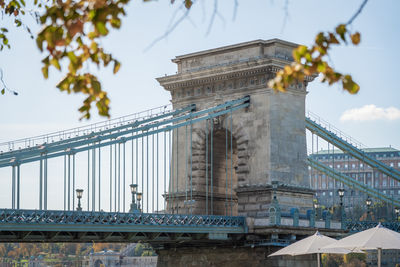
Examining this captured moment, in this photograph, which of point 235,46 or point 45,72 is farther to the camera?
point 235,46

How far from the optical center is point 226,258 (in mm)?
52344

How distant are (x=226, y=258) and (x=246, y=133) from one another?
26.3ft

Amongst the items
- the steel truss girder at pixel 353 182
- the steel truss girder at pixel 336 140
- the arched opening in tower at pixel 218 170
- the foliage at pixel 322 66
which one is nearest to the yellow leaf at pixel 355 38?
the foliage at pixel 322 66

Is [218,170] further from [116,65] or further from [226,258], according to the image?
[116,65]

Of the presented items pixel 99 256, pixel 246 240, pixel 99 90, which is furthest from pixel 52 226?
pixel 99 256

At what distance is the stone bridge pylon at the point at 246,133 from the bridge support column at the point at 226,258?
2.43 m

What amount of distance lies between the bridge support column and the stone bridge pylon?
243 centimetres

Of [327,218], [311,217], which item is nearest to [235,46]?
[311,217]

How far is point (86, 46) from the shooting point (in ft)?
35.4

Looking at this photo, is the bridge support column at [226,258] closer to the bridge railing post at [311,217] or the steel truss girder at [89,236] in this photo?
the bridge railing post at [311,217]

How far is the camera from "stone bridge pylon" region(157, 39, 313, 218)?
5216 cm

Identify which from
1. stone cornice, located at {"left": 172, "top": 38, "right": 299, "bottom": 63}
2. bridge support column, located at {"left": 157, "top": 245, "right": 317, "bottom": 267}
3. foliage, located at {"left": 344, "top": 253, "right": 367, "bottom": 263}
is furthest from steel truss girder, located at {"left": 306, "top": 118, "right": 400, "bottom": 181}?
foliage, located at {"left": 344, "top": 253, "right": 367, "bottom": 263}

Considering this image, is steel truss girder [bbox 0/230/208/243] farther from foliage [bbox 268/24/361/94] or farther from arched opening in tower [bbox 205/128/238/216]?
foliage [bbox 268/24/361/94]

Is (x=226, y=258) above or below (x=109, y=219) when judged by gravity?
below
